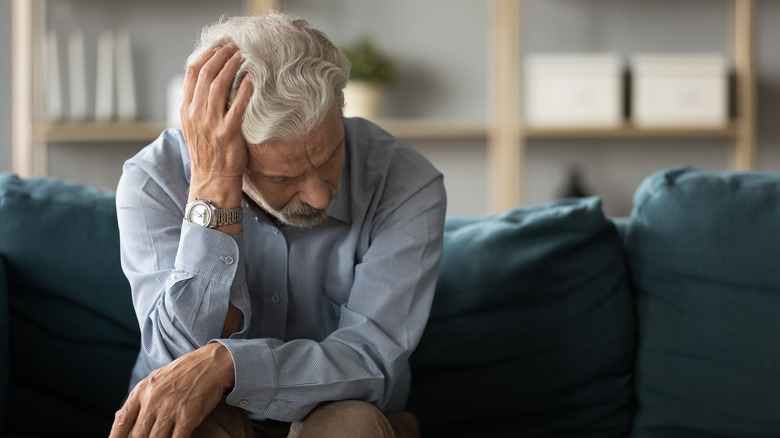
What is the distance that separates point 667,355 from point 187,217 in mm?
911

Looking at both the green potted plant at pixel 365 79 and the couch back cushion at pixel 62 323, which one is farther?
the green potted plant at pixel 365 79

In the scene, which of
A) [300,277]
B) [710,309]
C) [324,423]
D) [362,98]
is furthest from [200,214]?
[362,98]

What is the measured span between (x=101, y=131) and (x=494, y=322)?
7.22 feet

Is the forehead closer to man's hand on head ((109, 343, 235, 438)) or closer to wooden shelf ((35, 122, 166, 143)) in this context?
man's hand on head ((109, 343, 235, 438))

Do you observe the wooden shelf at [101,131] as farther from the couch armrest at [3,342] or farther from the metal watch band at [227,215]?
the metal watch band at [227,215]

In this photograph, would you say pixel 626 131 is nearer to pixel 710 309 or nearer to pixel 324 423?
pixel 710 309

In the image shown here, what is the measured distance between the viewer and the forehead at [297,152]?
115 centimetres

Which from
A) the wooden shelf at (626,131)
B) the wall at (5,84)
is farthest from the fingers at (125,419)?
the wall at (5,84)

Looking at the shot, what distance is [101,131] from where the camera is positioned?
3.17m

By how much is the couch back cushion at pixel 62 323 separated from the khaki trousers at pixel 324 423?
0.45m

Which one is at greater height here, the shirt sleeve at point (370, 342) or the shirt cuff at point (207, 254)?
the shirt cuff at point (207, 254)

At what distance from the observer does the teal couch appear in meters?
1.51

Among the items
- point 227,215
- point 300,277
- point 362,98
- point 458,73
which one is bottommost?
point 300,277

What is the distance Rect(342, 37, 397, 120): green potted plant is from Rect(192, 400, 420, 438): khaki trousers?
2.13m
